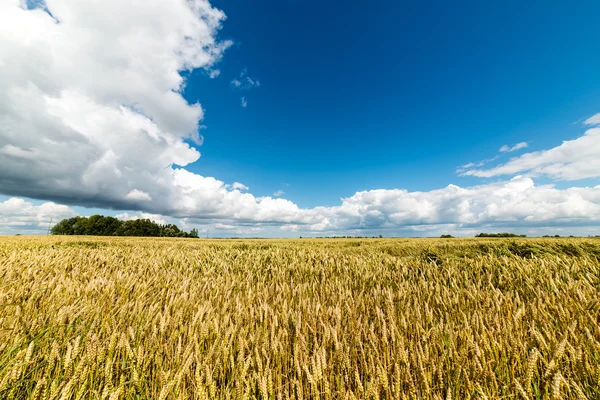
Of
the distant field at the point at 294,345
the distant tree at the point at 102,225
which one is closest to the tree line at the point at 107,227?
the distant tree at the point at 102,225

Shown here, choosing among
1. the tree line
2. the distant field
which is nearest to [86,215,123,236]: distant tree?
the tree line

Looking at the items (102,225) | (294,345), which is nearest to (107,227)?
(102,225)

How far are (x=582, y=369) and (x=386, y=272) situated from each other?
2.54 metres

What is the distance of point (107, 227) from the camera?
106250mm

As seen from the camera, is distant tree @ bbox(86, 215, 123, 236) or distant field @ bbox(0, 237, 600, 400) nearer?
distant field @ bbox(0, 237, 600, 400)

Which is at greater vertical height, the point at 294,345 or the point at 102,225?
the point at 102,225

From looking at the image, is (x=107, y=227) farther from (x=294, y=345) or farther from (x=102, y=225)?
(x=294, y=345)

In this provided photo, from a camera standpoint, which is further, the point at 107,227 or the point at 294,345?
the point at 107,227

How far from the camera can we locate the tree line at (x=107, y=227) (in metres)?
106

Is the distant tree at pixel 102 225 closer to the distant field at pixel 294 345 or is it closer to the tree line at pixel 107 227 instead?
the tree line at pixel 107 227

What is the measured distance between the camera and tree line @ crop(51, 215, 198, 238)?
10556cm

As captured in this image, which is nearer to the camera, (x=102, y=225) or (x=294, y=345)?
(x=294, y=345)

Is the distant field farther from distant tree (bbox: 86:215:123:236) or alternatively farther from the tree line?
distant tree (bbox: 86:215:123:236)

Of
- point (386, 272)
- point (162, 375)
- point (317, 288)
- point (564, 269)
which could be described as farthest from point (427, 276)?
point (162, 375)
